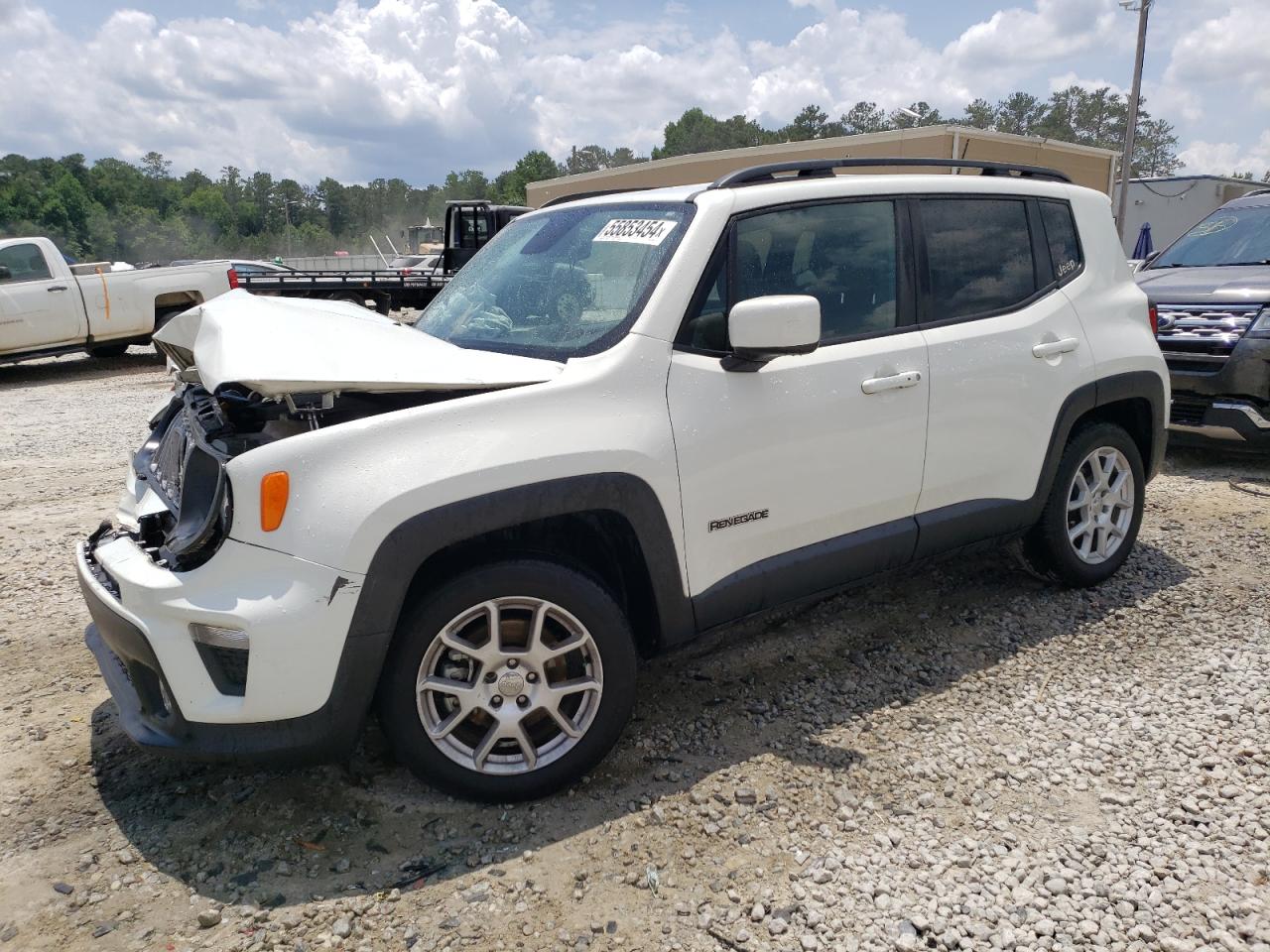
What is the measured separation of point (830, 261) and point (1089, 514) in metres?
1.94

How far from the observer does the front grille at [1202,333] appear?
647 cm

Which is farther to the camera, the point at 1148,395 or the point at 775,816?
the point at 1148,395

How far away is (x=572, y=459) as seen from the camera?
9.16 ft

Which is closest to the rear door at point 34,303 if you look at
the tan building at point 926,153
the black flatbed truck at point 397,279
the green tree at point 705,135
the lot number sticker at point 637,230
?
the black flatbed truck at point 397,279

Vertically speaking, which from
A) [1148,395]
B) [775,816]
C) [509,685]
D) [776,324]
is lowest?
[775,816]

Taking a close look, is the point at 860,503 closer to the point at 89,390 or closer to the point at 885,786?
the point at 885,786

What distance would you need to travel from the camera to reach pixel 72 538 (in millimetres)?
5555

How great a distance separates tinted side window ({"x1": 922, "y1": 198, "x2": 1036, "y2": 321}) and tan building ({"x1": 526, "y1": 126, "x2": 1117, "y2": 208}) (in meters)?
17.4

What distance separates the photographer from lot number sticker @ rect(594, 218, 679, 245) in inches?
127

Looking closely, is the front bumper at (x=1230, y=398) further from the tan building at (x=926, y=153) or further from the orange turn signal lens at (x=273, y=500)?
the tan building at (x=926, y=153)

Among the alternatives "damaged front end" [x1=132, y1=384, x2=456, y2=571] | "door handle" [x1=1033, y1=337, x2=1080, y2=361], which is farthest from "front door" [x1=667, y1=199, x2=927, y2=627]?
"damaged front end" [x1=132, y1=384, x2=456, y2=571]

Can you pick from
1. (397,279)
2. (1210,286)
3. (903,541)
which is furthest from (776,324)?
(397,279)

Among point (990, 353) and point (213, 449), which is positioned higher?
point (990, 353)

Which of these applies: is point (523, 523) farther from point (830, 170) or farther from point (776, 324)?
point (830, 170)
